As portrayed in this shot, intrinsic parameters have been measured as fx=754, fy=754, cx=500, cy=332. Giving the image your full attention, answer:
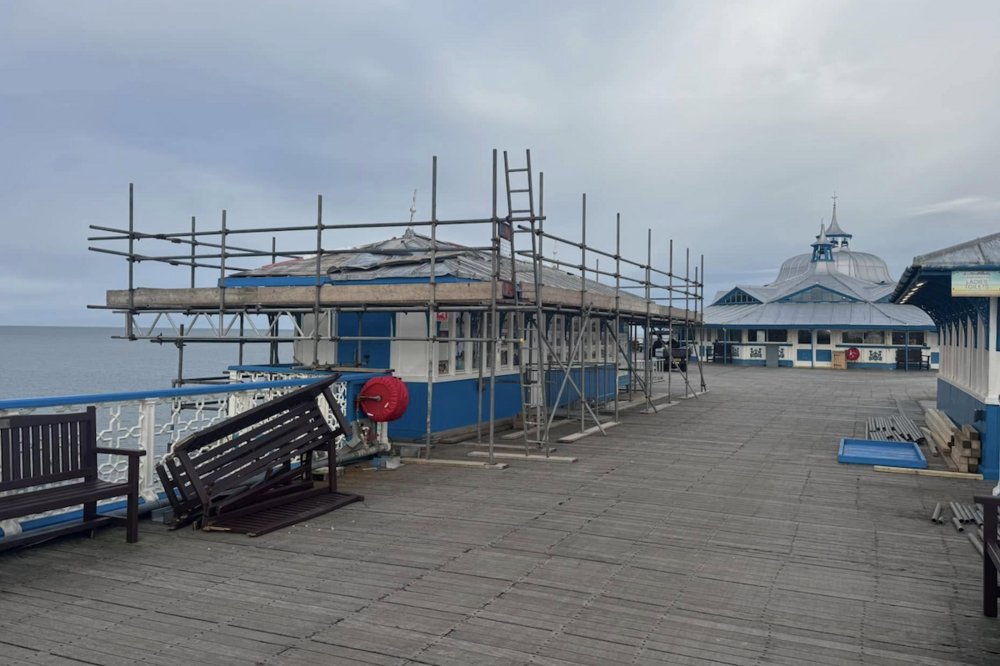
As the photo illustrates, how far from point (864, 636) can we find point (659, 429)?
36.1ft

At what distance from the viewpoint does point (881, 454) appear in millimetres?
12789

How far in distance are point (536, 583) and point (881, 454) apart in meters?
9.16

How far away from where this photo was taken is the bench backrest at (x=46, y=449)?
6.23 metres

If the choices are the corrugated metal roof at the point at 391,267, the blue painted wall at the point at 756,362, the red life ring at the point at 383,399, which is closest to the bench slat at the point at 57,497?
the red life ring at the point at 383,399

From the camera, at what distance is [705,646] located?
484cm

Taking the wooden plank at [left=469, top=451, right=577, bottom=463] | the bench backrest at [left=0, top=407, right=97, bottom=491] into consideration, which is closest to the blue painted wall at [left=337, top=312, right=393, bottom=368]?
the wooden plank at [left=469, top=451, right=577, bottom=463]

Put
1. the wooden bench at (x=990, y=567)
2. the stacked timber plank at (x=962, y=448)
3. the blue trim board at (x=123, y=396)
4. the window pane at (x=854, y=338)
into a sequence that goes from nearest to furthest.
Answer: the wooden bench at (x=990, y=567)
the blue trim board at (x=123, y=396)
the stacked timber plank at (x=962, y=448)
the window pane at (x=854, y=338)

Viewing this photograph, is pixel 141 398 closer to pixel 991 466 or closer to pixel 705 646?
pixel 705 646

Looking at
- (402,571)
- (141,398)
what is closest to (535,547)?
(402,571)

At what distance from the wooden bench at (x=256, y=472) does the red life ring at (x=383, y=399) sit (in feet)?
6.97

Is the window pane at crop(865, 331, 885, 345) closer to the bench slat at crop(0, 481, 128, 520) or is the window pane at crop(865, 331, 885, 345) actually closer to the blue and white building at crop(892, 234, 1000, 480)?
the blue and white building at crop(892, 234, 1000, 480)

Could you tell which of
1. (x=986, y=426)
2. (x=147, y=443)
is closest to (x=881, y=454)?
(x=986, y=426)

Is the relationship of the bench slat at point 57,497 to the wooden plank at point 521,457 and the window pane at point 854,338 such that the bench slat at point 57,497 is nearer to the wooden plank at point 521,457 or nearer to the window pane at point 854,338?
the wooden plank at point 521,457

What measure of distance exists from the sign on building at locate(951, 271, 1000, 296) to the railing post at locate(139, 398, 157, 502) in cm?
1045
